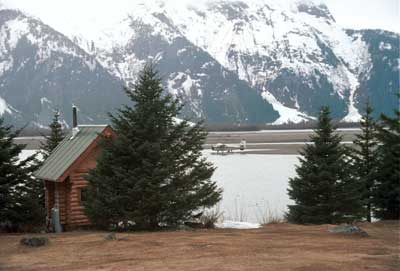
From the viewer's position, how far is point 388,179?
2125 centimetres

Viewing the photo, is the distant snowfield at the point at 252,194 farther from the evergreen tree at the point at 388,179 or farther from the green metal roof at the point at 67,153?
the green metal roof at the point at 67,153

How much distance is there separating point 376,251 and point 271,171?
1527 inches

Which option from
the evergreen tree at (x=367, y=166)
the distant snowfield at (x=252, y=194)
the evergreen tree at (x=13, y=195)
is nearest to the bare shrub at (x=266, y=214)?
the distant snowfield at (x=252, y=194)

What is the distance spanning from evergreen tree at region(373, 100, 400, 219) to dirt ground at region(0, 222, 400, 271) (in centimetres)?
505

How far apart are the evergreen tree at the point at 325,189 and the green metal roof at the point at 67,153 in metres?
7.84

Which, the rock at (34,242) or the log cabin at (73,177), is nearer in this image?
the rock at (34,242)

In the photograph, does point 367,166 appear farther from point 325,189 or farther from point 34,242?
point 34,242

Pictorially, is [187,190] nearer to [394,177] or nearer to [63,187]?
[63,187]

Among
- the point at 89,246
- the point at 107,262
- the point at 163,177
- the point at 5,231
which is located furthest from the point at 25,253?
the point at 5,231

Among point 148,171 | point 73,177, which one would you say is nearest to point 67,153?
point 73,177

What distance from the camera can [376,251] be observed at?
40.7ft

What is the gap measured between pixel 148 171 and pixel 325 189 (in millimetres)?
7102

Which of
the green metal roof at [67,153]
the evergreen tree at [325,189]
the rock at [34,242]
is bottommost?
the rock at [34,242]

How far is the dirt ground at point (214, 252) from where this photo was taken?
11.1 metres
